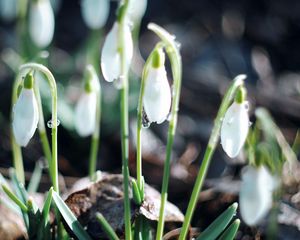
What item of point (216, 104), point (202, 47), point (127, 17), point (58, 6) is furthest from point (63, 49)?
point (127, 17)

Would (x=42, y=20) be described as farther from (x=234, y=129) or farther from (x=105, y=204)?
(x=234, y=129)

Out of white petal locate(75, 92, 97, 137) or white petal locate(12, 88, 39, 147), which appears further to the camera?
white petal locate(75, 92, 97, 137)

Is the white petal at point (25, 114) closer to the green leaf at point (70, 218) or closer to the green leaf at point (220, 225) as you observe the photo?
the green leaf at point (70, 218)

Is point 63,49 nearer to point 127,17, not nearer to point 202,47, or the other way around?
point 202,47

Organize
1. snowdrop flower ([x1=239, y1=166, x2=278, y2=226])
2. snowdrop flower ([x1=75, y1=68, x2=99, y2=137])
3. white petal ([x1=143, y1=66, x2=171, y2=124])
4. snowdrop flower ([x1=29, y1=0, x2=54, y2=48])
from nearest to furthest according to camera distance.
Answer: snowdrop flower ([x1=239, y1=166, x2=278, y2=226]) < white petal ([x1=143, y1=66, x2=171, y2=124]) < snowdrop flower ([x1=75, y1=68, x2=99, y2=137]) < snowdrop flower ([x1=29, y1=0, x2=54, y2=48])

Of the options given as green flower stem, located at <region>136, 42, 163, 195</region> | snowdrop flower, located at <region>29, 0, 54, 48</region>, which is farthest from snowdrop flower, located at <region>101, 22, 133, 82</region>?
snowdrop flower, located at <region>29, 0, 54, 48</region>

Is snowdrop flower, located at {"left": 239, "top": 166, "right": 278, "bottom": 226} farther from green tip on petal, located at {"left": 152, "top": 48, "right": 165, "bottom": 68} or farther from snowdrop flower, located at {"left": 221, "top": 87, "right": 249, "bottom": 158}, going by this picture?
green tip on petal, located at {"left": 152, "top": 48, "right": 165, "bottom": 68}

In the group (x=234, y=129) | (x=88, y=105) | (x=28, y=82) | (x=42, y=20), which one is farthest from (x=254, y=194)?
(x=42, y=20)
